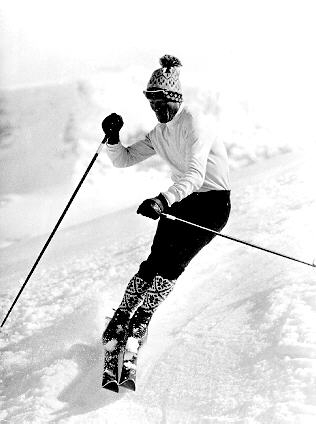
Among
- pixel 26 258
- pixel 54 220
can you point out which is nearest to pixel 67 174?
pixel 54 220

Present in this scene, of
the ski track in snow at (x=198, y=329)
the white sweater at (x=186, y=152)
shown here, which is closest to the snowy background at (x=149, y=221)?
the ski track in snow at (x=198, y=329)

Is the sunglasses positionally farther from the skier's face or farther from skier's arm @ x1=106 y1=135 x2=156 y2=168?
skier's arm @ x1=106 y1=135 x2=156 y2=168

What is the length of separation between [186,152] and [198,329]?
672 millimetres

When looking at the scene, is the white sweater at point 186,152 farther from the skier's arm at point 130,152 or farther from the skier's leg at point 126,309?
the skier's leg at point 126,309

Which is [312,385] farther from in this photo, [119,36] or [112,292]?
[119,36]

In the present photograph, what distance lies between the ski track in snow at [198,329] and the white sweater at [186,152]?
41cm

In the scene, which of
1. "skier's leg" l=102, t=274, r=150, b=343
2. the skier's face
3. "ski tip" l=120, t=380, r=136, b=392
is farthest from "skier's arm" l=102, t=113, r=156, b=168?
"ski tip" l=120, t=380, r=136, b=392

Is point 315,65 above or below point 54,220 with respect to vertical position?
above

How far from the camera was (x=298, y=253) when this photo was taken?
84.0 inches

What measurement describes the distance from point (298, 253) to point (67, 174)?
3.45 ft

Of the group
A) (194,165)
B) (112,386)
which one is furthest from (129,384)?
(194,165)

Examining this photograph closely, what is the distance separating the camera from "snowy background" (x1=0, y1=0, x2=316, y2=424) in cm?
197

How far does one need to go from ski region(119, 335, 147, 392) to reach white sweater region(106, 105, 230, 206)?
1.70ft

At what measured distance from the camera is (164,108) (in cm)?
187
